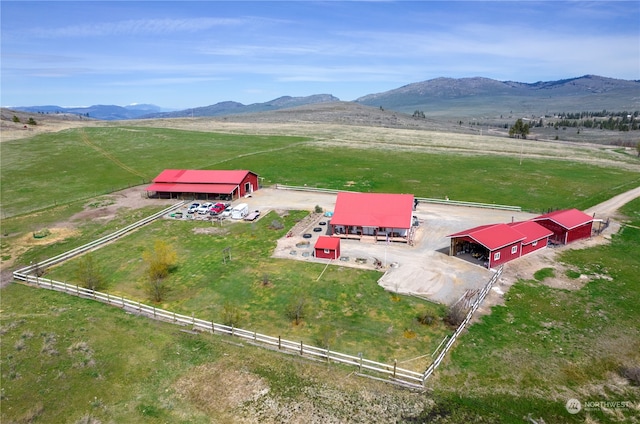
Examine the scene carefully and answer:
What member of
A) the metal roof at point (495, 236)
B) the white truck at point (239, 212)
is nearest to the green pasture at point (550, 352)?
the metal roof at point (495, 236)

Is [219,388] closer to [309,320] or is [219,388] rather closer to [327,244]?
[309,320]

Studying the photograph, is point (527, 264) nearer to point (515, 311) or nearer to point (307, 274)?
point (515, 311)

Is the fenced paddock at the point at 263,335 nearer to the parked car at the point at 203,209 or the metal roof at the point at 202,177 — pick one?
the parked car at the point at 203,209

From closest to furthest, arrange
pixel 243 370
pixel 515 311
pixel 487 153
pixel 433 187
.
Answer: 1. pixel 243 370
2. pixel 515 311
3. pixel 433 187
4. pixel 487 153

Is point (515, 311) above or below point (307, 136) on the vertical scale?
below

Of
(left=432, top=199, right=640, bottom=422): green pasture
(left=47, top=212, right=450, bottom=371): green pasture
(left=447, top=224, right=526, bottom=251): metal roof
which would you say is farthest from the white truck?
(left=432, top=199, right=640, bottom=422): green pasture

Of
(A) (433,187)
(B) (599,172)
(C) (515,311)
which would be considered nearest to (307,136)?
(A) (433,187)

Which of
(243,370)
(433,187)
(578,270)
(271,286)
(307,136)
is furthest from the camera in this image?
(307,136)

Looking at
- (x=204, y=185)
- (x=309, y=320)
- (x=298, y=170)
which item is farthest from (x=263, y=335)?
(x=298, y=170)
